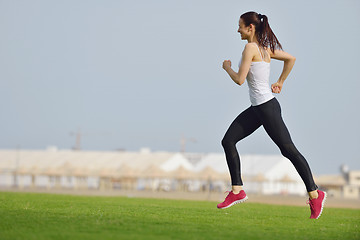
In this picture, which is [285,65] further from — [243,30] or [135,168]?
A: [135,168]

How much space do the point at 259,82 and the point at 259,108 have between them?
0.90 ft

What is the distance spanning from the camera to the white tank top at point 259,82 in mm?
6242

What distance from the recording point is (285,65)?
680 cm

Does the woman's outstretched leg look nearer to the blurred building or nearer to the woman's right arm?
the woman's right arm

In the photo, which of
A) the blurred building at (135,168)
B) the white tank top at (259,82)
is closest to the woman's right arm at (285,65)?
the white tank top at (259,82)

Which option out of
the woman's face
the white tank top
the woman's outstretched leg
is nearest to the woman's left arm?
the white tank top

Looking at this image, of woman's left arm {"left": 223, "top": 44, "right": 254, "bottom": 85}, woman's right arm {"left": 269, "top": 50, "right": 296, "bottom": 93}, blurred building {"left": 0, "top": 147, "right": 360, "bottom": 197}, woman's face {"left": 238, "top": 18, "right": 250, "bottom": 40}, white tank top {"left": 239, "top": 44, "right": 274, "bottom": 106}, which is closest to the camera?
woman's left arm {"left": 223, "top": 44, "right": 254, "bottom": 85}

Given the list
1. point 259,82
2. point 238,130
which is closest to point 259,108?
point 259,82

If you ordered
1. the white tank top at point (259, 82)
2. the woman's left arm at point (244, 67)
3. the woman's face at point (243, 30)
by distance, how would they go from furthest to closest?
1. the woman's face at point (243, 30)
2. the white tank top at point (259, 82)
3. the woman's left arm at point (244, 67)

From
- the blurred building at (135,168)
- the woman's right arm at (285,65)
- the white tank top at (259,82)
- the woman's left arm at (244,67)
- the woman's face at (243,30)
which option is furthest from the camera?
the blurred building at (135,168)

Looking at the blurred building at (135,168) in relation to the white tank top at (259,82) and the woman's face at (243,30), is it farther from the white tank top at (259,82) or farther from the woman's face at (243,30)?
the white tank top at (259,82)

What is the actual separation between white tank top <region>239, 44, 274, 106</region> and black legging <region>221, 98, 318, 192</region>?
64 millimetres

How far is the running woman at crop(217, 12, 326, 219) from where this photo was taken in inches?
243

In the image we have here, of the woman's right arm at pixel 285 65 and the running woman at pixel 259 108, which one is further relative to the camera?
the woman's right arm at pixel 285 65
